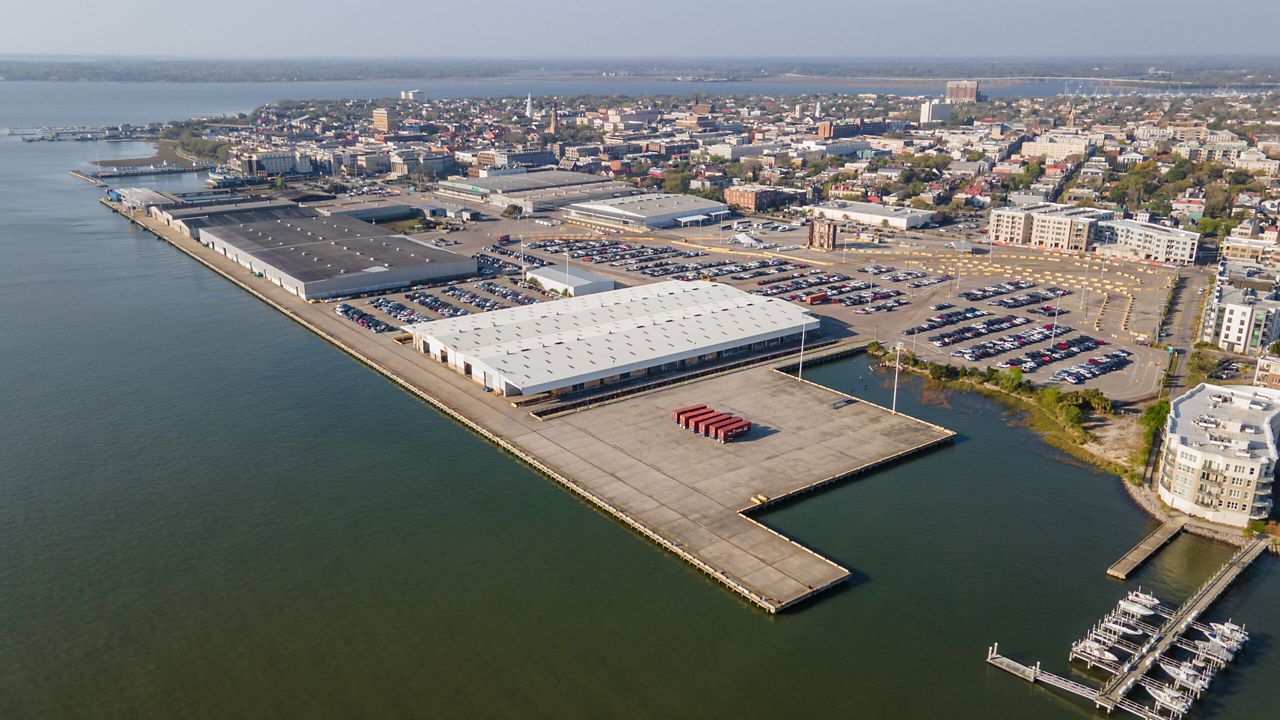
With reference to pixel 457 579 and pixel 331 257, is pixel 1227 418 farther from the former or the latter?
pixel 331 257

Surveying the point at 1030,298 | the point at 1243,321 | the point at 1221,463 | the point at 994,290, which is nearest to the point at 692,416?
the point at 1221,463

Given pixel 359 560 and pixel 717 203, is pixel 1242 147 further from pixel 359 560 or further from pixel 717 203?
pixel 359 560

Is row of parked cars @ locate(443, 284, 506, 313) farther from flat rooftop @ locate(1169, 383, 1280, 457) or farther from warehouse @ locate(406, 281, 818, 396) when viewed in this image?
flat rooftop @ locate(1169, 383, 1280, 457)

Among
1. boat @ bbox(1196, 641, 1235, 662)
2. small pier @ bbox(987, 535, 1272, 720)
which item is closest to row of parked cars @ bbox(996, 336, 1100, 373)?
small pier @ bbox(987, 535, 1272, 720)

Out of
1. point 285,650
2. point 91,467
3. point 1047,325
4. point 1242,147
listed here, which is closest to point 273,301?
point 91,467

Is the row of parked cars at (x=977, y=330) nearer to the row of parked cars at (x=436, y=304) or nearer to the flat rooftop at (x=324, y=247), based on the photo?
the row of parked cars at (x=436, y=304)
